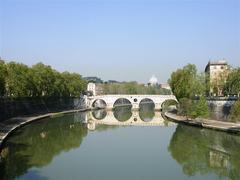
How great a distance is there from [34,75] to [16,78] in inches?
318

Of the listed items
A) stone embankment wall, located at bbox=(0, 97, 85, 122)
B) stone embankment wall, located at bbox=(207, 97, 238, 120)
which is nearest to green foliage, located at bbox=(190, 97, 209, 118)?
stone embankment wall, located at bbox=(207, 97, 238, 120)

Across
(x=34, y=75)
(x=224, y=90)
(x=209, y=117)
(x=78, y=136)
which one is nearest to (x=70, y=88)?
(x=34, y=75)

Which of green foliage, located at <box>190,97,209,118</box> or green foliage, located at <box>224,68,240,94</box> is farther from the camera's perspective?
green foliage, located at <box>224,68,240,94</box>

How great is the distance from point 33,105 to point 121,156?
38.5 m

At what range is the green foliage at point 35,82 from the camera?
169ft

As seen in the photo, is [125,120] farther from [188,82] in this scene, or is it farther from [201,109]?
[201,109]

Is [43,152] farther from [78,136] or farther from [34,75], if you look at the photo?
[34,75]

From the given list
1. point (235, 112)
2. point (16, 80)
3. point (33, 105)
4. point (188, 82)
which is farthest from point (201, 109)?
point (33, 105)

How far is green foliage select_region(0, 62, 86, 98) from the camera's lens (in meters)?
51.6

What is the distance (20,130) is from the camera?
127 feet

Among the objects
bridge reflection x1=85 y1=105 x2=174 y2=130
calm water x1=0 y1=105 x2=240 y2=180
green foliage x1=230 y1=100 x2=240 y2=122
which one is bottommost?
calm water x1=0 y1=105 x2=240 y2=180

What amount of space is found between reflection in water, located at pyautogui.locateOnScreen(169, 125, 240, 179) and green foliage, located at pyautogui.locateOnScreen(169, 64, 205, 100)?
69.3 ft

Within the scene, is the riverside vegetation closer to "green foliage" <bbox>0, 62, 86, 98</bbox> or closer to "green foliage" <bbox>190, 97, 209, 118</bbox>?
"green foliage" <bbox>190, 97, 209, 118</bbox>

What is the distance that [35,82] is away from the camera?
60000 mm
